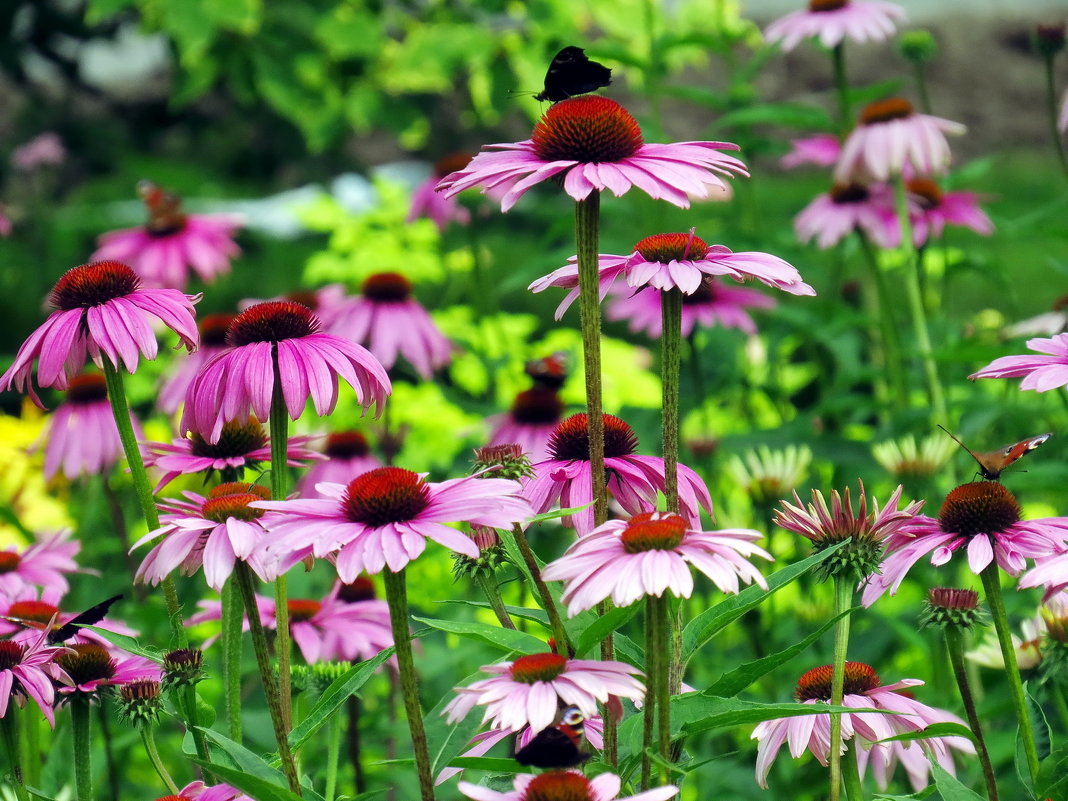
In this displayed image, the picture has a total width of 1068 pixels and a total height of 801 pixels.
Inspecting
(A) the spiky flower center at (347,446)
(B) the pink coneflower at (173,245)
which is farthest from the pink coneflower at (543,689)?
(B) the pink coneflower at (173,245)

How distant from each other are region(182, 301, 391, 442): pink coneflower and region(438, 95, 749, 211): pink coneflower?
20cm

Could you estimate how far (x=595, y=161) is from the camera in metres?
1.00

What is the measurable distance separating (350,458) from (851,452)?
957 millimetres

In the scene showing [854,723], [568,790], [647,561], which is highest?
[647,561]

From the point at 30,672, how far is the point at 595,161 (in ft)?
2.15

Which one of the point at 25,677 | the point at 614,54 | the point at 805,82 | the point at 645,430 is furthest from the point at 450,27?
the point at 805,82

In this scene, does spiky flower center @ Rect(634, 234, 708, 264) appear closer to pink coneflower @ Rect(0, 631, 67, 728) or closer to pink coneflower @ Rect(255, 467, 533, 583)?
pink coneflower @ Rect(255, 467, 533, 583)

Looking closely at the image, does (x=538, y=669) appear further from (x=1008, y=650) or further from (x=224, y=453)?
(x=224, y=453)

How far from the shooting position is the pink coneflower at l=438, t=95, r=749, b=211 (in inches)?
37.4

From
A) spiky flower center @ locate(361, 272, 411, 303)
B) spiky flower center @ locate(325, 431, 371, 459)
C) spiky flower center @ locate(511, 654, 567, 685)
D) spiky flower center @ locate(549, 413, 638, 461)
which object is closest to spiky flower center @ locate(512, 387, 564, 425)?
spiky flower center @ locate(325, 431, 371, 459)

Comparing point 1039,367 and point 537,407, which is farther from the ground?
point 1039,367

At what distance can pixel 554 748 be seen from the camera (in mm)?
767

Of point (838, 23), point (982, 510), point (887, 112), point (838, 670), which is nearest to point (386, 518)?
point (838, 670)

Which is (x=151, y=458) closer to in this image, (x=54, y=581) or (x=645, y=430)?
(x=54, y=581)
